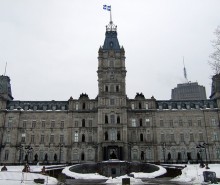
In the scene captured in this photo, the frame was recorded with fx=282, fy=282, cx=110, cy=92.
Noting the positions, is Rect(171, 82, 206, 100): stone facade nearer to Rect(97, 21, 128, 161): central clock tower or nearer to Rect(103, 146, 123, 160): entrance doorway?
Rect(97, 21, 128, 161): central clock tower

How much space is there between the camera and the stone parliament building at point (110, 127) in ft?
230

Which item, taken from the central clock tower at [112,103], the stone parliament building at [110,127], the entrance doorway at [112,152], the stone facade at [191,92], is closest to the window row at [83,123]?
the stone parliament building at [110,127]

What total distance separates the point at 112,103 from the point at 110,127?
20.6 ft

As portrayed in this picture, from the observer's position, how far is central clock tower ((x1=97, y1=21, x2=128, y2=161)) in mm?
68062

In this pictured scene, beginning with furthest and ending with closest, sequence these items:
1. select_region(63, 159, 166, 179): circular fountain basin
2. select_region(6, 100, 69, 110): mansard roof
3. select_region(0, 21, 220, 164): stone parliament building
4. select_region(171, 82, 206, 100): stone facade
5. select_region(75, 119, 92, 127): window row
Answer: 1. select_region(171, 82, 206, 100): stone facade
2. select_region(6, 100, 69, 110): mansard roof
3. select_region(75, 119, 92, 127): window row
4. select_region(0, 21, 220, 164): stone parliament building
5. select_region(63, 159, 166, 179): circular fountain basin

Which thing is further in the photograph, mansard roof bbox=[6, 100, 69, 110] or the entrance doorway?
mansard roof bbox=[6, 100, 69, 110]

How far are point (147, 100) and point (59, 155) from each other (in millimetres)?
26882

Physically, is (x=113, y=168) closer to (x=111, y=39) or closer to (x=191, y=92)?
(x=111, y=39)

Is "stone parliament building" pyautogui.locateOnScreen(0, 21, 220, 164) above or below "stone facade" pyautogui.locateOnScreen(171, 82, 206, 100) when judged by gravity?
below

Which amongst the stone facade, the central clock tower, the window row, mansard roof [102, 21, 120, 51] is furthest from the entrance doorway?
the stone facade

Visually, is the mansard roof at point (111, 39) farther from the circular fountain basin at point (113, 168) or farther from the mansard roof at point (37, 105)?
the circular fountain basin at point (113, 168)

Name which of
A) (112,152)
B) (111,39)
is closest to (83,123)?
(112,152)

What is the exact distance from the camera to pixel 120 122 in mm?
70625

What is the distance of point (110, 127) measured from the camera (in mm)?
69875
